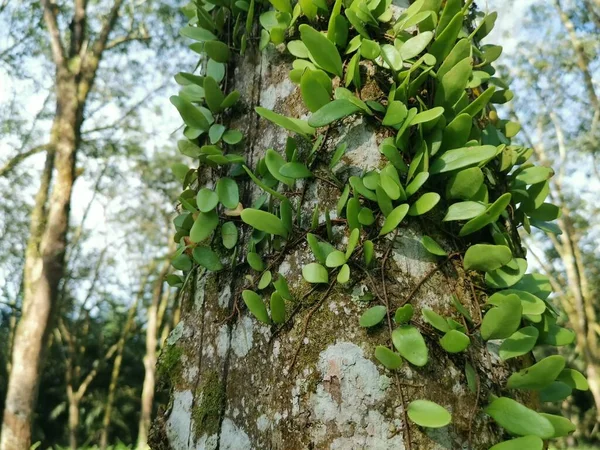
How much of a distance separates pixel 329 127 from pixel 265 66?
0.28m

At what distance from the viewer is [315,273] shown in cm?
92

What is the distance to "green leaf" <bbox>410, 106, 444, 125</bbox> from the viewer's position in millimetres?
939

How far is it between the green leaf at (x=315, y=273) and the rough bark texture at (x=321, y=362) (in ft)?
0.10

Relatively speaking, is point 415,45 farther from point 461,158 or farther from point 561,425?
point 561,425

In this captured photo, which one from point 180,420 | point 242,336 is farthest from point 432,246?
point 180,420

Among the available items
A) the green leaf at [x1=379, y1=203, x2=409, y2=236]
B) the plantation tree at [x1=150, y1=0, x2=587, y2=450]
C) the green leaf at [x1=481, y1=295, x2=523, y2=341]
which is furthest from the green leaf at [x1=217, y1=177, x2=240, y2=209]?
the green leaf at [x1=481, y1=295, x2=523, y2=341]

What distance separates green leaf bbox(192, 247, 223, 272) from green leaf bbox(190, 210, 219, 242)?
26mm

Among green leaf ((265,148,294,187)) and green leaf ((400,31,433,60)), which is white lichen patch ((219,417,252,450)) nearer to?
green leaf ((265,148,294,187))

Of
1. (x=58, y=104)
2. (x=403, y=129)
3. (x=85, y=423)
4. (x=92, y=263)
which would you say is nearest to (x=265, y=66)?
(x=403, y=129)

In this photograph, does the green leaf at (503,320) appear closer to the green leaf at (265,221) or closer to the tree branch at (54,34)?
the green leaf at (265,221)

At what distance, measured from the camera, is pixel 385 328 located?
2.87 ft

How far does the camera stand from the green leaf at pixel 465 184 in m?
0.96

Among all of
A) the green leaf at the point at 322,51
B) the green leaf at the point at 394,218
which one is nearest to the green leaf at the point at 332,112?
the green leaf at the point at 322,51

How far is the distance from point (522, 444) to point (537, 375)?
0.13 m
